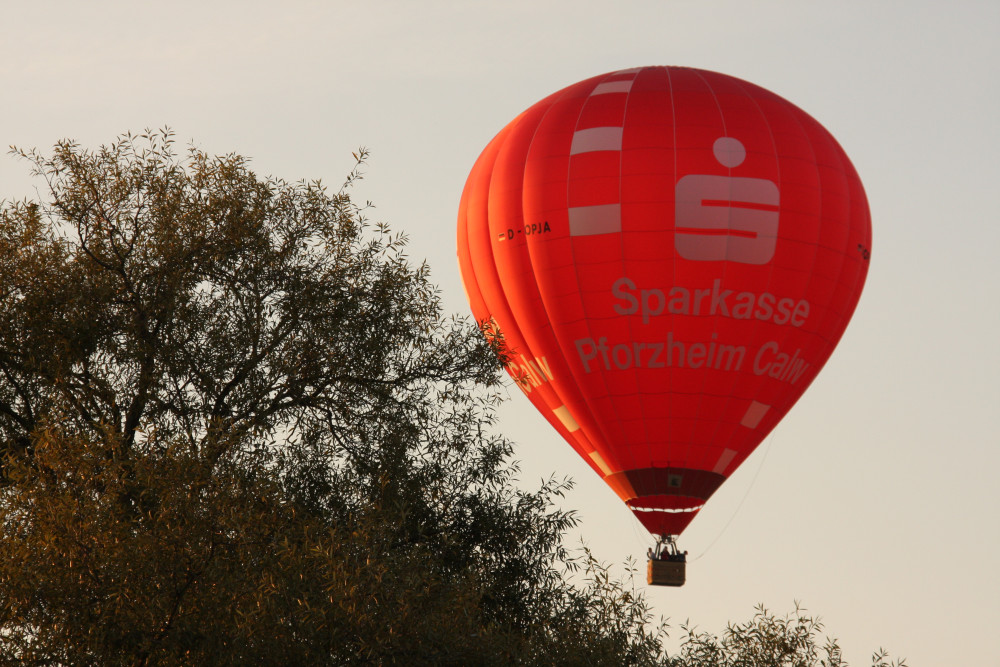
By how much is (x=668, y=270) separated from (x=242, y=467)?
1592 cm

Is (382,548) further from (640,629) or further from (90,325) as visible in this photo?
(90,325)

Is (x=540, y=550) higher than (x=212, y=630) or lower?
higher

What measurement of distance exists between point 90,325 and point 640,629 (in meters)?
7.39

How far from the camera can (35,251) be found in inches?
717

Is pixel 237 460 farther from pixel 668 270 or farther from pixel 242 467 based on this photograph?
pixel 668 270

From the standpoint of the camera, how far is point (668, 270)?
2989 centimetres

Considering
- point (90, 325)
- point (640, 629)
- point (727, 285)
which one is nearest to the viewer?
point (640, 629)

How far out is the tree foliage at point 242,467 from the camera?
13148mm

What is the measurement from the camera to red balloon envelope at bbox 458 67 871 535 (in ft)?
98.2

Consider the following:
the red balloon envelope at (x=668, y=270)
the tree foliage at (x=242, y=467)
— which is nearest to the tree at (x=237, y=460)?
the tree foliage at (x=242, y=467)

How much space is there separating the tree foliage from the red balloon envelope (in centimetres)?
1046

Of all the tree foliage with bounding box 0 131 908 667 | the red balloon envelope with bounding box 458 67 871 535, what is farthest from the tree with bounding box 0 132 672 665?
the red balloon envelope with bounding box 458 67 871 535

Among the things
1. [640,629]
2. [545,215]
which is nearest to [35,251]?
[640,629]

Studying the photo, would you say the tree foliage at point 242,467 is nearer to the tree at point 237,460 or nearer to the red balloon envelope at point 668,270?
the tree at point 237,460
